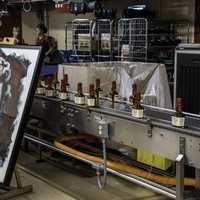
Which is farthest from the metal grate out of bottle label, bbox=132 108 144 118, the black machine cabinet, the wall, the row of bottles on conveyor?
bottle label, bbox=132 108 144 118

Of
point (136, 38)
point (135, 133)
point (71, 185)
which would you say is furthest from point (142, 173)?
point (136, 38)

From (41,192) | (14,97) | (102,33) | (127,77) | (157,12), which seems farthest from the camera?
(157,12)

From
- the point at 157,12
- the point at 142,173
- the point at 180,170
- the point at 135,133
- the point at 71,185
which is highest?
the point at 157,12

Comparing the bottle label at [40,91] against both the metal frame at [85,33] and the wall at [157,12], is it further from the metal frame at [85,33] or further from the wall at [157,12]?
the wall at [157,12]

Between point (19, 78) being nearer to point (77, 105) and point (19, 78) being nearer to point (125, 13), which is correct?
point (77, 105)

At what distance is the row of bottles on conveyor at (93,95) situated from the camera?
188 centimetres

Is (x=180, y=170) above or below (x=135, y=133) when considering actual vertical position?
below

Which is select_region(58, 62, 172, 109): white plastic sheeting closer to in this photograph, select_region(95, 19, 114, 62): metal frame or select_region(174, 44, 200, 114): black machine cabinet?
select_region(174, 44, 200, 114): black machine cabinet

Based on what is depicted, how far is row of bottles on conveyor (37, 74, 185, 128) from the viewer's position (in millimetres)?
1883

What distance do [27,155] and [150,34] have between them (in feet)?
5.78

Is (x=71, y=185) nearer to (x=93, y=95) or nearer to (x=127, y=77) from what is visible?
(x=93, y=95)

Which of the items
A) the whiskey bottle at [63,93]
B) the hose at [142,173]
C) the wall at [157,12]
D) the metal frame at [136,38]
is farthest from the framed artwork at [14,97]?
the wall at [157,12]

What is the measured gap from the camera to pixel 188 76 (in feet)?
8.64

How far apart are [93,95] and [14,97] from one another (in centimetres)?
52
